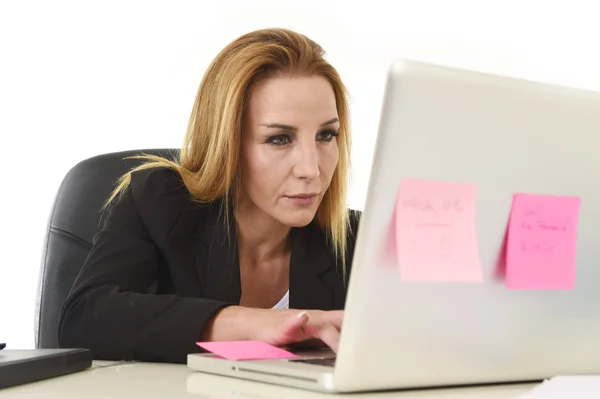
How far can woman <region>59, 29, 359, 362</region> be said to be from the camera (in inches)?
67.6

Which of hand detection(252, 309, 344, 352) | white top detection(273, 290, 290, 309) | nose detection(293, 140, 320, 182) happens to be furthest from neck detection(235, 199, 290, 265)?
hand detection(252, 309, 344, 352)

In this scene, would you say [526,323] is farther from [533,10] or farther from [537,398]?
[533,10]

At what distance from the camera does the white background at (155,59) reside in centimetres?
315

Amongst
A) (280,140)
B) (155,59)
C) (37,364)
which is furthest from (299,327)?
(155,59)

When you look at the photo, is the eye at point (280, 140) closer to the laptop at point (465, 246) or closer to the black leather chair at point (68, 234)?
the black leather chair at point (68, 234)

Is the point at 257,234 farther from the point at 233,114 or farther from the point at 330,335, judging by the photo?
the point at 330,335

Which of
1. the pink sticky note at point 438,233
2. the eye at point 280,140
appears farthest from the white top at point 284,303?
the pink sticky note at point 438,233

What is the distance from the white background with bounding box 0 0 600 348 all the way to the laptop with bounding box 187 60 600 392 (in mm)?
2406

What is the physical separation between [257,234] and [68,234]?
0.42 m

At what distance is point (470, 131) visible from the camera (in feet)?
2.70

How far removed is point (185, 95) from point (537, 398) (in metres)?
2.58

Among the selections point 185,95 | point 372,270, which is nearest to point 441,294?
point 372,270

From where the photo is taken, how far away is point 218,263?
176 centimetres

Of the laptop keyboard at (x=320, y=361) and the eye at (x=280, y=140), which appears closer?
the laptop keyboard at (x=320, y=361)
